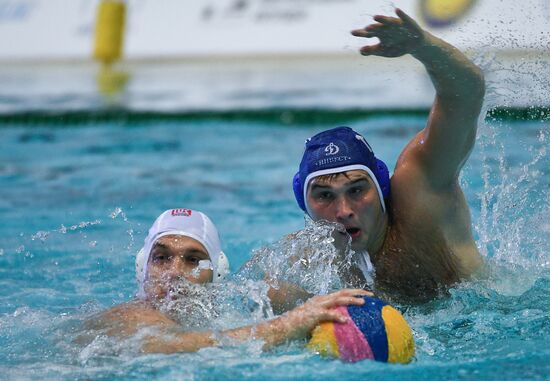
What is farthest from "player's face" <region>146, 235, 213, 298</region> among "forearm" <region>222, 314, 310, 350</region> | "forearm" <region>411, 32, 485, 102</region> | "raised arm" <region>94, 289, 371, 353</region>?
"forearm" <region>411, 32, 485, 102</region>

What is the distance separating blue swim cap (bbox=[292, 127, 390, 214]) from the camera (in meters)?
3.52

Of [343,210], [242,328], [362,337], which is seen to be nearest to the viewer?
[362,337]

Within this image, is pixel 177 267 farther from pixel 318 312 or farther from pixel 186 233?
pixel 318 312

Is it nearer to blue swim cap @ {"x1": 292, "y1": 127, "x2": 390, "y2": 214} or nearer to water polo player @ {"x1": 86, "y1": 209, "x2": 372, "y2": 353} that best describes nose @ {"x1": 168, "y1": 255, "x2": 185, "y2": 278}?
water polo player @ {"x1": 86, "y1": 209, "x2": 372, "y2": 353}

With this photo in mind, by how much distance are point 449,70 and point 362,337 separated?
3.46ft

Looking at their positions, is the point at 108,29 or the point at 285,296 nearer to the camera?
the point at 285,296

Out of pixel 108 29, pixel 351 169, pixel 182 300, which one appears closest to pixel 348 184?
pixel 351 169

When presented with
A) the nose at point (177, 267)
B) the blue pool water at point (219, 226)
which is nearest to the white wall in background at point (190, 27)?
the blue pool water at point (219, 226)

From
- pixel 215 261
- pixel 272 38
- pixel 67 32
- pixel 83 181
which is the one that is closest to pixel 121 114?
pixel 83 181

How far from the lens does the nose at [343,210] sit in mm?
3428

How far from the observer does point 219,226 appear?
231 inches

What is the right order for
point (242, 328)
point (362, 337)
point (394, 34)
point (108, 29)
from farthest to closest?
point (108, 29) → point (394, 34) → point (242, 328) → point (362, 337)

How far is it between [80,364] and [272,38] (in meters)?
9.19

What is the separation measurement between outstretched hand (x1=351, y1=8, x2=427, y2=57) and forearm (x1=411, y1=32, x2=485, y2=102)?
0.03 metres
